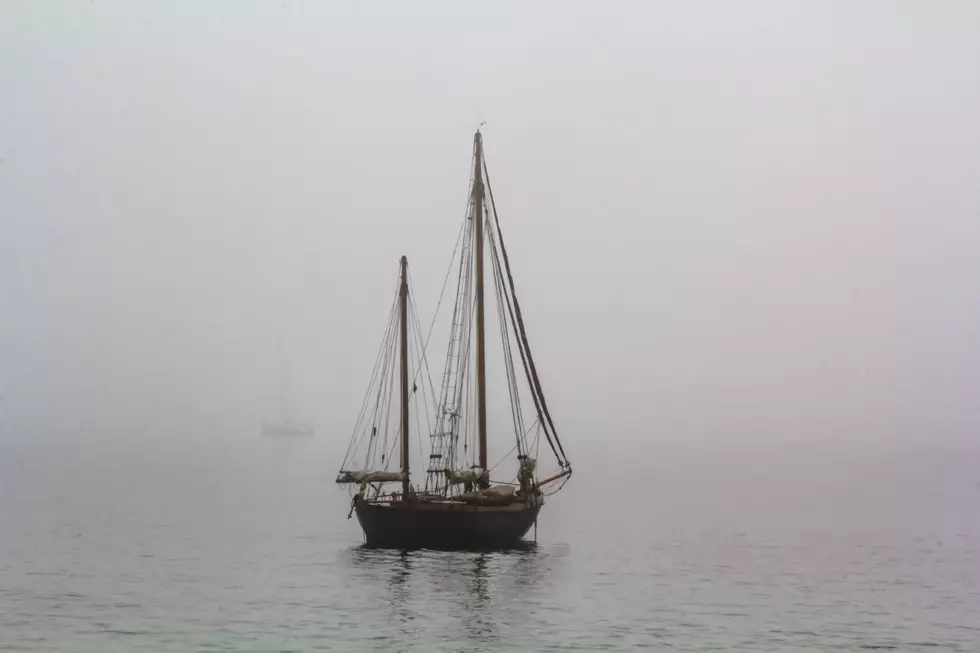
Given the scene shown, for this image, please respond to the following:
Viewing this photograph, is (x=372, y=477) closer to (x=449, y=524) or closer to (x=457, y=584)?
(x=449, y=524)

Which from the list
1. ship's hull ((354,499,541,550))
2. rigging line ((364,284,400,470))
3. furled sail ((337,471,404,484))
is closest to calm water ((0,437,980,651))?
ship's hull ((354,499,541,550))

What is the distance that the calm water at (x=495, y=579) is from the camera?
18031 millimetres

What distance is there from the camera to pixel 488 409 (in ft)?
92.2

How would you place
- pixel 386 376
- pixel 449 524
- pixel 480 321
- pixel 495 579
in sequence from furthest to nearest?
pixel 386 376
pixel 480 321
pixel 449 524
pixel 495 579

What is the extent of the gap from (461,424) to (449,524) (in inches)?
123

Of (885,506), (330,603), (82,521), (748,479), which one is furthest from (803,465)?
(330,603)

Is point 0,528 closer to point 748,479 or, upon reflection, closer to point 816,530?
point 816,530

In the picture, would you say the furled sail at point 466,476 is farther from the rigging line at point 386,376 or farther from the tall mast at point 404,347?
the rigging line at point 386,376

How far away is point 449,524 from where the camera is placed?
2600 centimetres

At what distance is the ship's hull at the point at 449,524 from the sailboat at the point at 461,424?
0.08ft

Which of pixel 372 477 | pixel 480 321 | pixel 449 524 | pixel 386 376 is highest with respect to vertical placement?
pixel 480 321

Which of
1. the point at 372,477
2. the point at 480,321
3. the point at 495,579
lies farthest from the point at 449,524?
the point at 480,321

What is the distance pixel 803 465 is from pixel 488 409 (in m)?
59.9

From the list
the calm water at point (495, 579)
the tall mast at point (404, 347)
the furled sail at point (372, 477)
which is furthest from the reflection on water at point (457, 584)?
the tall mast at point (404, 347)
